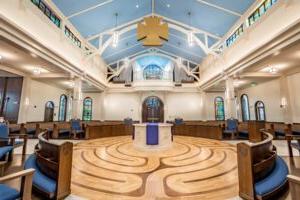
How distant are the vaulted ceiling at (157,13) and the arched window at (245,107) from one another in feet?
19.1

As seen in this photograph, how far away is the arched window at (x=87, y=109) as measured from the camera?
13.0m

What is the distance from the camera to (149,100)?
12.9 meters

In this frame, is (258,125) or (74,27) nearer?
(258,125)

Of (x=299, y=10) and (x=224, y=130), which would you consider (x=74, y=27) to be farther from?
(x=224, y=130)

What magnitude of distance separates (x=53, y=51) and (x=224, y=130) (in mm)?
8021

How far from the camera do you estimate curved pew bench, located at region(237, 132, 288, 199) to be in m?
1.98

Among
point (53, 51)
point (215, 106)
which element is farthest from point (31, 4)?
point (215, 106)

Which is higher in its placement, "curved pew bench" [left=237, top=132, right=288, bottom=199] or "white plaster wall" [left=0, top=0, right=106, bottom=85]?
"white plaster wall" [left=0, top=0, right=106, bottom=85]

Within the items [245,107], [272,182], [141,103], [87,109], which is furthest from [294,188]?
[87,109]

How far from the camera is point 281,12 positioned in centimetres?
447

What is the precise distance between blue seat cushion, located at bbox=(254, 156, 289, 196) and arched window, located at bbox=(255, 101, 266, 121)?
9120mm

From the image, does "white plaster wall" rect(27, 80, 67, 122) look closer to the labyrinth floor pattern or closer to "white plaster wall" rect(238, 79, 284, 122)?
the labyrinth floor pattern

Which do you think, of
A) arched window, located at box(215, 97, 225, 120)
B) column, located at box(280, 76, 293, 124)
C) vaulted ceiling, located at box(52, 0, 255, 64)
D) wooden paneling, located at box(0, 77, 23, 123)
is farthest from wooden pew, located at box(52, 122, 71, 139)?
column, located at box(280, 76, 293, 124)

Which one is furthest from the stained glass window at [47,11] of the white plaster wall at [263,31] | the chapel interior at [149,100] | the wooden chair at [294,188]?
the white plaster wall at [263,31]
